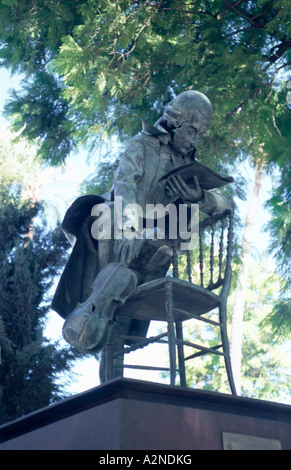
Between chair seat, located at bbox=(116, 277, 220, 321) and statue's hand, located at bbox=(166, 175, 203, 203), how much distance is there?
51cm

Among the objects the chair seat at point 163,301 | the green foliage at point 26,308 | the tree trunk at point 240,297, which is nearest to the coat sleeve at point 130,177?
the chair seat at point 163,301

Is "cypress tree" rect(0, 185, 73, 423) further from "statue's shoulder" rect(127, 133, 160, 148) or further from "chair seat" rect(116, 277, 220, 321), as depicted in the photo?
"statue's shoulder" rect(127, 133, 160, 148)

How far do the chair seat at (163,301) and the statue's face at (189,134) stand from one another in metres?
0.86

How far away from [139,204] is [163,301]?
1.85ft

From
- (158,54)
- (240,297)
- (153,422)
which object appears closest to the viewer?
(153,422)

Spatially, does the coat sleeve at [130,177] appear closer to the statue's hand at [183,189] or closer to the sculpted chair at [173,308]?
the statue's hand at [183,189]

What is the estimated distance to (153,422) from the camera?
226 cm

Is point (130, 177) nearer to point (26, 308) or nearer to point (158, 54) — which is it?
point (158, 54)

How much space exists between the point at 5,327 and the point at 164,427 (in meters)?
5.65

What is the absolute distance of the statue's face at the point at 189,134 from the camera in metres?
3.43

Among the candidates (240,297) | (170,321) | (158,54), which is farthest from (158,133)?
(240,297)

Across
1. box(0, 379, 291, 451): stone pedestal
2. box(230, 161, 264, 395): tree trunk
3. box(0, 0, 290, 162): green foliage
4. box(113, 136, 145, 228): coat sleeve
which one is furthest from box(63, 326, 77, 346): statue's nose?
box(230, 161, 264, 395): tree trunk

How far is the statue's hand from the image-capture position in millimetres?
3293

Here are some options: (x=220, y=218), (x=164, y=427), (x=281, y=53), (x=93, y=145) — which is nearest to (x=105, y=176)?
(x=93, y=145)
